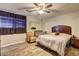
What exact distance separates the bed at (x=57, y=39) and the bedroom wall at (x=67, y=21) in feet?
0.23

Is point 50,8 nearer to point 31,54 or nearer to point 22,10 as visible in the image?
point 22,10

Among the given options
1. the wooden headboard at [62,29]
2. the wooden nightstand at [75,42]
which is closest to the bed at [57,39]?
the wooden headboard at [62,29]

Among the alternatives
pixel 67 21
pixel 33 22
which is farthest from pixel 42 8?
pixel 67 21

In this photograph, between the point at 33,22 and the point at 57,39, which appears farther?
the point at 33,22

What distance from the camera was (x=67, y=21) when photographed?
1.78 meters

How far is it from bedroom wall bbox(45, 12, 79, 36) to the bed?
0.23ft

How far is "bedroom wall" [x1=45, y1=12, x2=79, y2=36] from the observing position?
5.72ft

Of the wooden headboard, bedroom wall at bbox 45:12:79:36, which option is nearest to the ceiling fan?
bedroom wall at bbox 45:12:79:36

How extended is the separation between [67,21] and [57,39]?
0.38 m

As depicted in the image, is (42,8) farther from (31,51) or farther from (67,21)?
(31,51)

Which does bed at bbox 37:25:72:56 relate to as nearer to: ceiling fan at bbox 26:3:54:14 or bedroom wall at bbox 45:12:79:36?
bedroom wall at bbox 45:12:79:36

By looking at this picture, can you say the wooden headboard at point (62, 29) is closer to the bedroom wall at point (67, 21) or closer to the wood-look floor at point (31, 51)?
the bedroom wall at point (67, 21)

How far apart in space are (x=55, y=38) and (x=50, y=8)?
1.79 feet

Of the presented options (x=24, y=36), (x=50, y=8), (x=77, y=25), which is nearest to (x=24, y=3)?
(x=50, y=8)
